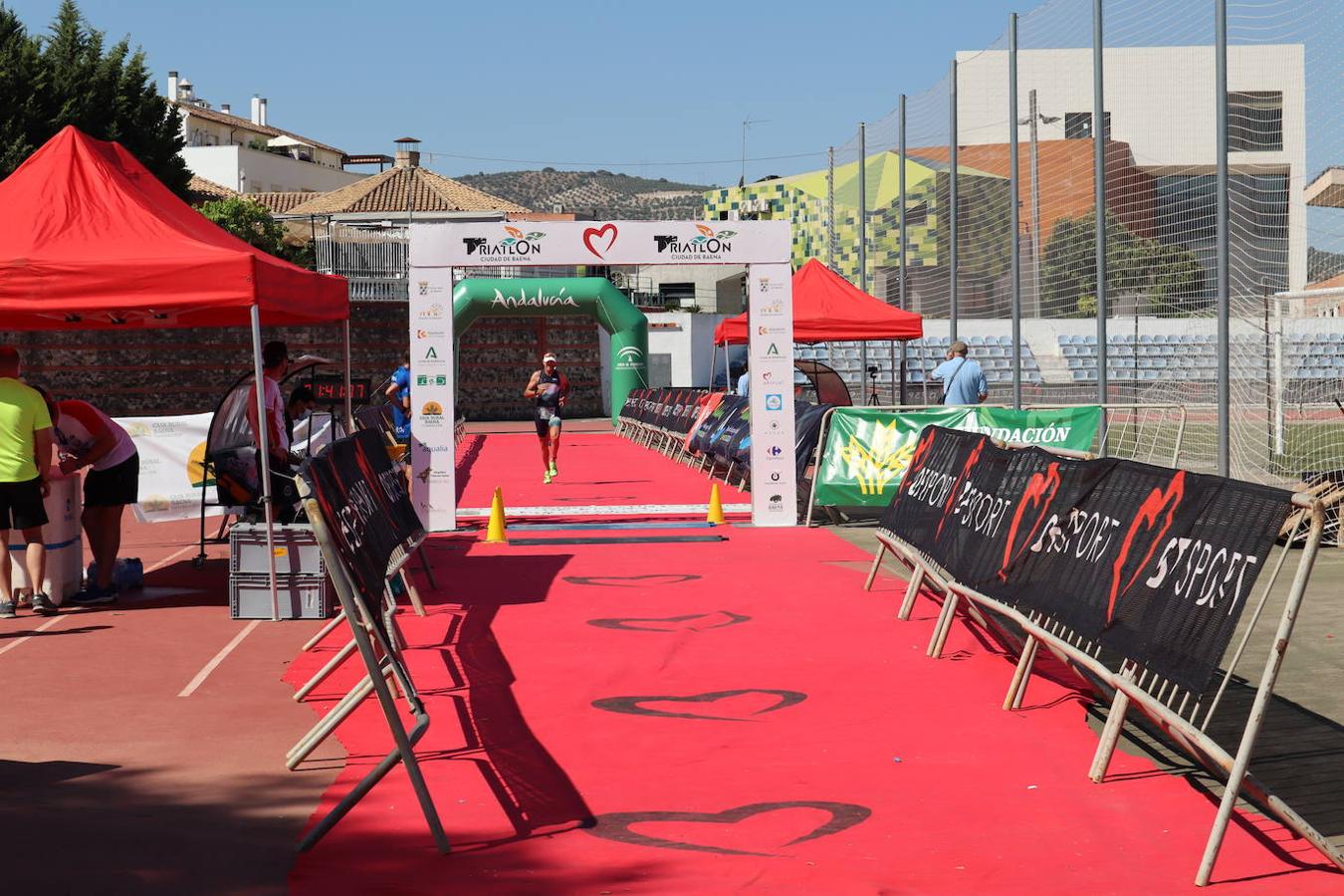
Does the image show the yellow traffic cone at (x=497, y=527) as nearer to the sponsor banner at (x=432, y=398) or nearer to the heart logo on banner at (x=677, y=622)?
the sponsor banner at (x=432, y=398)

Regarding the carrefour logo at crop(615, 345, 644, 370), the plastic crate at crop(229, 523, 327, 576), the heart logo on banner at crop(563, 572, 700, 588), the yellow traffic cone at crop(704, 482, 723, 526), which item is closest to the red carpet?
the yellow traffic cone at crop(704, 482, 723, 526)

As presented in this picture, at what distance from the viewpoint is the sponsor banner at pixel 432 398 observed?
16.0 metres

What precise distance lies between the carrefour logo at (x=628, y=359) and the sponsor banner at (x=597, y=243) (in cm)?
2294

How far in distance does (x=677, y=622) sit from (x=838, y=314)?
15.3m

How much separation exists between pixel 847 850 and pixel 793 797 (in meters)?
0.68

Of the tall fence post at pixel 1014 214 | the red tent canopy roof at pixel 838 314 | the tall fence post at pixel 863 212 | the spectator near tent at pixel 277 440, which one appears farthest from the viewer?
the tall fence post at pixel 863 212

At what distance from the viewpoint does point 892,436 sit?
16156 mm

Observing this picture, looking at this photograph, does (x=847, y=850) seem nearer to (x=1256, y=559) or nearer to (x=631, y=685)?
(x=1256, y=559)

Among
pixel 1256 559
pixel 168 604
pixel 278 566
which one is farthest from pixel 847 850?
pixel 168 604

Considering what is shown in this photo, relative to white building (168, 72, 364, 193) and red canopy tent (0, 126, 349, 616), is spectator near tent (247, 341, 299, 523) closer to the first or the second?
red canopy tent (0, 126, 349, 616)

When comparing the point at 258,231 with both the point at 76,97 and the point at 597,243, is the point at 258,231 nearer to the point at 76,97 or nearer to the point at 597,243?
the point at 76,97

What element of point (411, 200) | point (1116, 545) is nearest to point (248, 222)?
point (411, 200)

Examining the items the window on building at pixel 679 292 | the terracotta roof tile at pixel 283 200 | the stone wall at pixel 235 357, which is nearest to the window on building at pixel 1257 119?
the stone wall at pixel 235 357

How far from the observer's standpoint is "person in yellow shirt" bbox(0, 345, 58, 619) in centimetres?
1015
